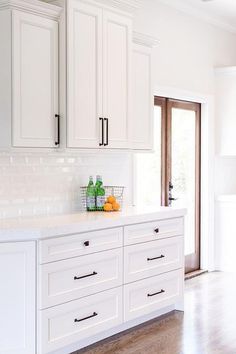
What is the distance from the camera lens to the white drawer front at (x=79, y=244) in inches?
131

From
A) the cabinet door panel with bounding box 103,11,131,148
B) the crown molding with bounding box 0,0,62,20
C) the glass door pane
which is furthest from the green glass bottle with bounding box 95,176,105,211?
the glass door pane

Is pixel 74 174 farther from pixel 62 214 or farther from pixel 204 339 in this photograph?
pixel 204 339

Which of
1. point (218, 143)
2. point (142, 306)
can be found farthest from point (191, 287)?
point (218, 143)

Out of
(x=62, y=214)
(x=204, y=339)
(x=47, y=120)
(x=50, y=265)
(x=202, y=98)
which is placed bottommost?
(x=204, y=339)

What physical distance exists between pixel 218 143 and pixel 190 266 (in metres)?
1.49

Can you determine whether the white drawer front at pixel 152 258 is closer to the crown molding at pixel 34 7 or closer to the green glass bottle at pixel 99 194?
the green glass bottle at pixel 99 194

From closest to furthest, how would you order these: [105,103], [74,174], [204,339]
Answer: [204,339] < [105,103] < [74,174]

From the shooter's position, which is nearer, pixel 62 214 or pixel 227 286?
pixel 62 214

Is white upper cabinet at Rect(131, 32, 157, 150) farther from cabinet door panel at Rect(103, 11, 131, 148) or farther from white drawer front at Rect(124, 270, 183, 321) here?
white drawer front at Rect(124, 270, 183, 321)

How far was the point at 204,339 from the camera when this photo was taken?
154 inches

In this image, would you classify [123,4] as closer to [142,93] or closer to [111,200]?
[142,93]

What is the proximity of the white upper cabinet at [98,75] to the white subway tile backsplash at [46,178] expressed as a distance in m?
0.22

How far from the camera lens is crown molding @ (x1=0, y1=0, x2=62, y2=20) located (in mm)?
3484

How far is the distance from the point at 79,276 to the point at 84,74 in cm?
147
